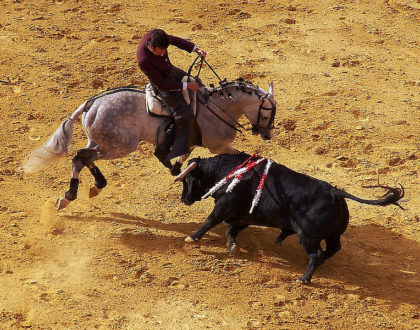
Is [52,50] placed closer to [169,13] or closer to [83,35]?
[83,35]

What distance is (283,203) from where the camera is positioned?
30.7 ft

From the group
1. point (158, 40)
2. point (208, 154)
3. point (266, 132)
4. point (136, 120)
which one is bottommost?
point (208, 154)

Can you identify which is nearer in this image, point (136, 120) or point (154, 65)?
point (154, 65)

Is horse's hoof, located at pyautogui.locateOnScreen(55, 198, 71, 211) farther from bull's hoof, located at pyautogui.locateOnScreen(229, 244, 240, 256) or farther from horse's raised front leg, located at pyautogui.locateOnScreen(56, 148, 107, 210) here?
bull's hoof, located at pyautogui.locateOnScreen(229, 244, 240, 256)

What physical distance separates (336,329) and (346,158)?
460cm

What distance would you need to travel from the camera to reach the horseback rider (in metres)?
9.71

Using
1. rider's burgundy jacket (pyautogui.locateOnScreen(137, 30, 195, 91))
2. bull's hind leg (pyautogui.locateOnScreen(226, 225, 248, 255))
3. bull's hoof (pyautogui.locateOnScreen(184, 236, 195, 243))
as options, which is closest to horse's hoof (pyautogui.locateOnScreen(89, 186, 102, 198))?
bull's hoof (pyautogui.locateOnScreen(184, 236, 195, 243))

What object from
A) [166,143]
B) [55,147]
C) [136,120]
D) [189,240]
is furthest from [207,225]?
[55,147]

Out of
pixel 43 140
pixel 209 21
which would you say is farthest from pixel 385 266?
pixel 209 21

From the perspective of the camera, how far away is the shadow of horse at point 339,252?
373 inches

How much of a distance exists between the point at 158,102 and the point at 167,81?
0.36 metres

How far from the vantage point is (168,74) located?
400 inches

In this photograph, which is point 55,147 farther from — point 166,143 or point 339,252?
point 339,252

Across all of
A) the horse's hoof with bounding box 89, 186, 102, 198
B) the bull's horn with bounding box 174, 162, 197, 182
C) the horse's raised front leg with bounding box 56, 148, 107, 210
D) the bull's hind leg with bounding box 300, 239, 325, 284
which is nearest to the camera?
the bull's hind leg with bounding box 300, 239, 325, 284
